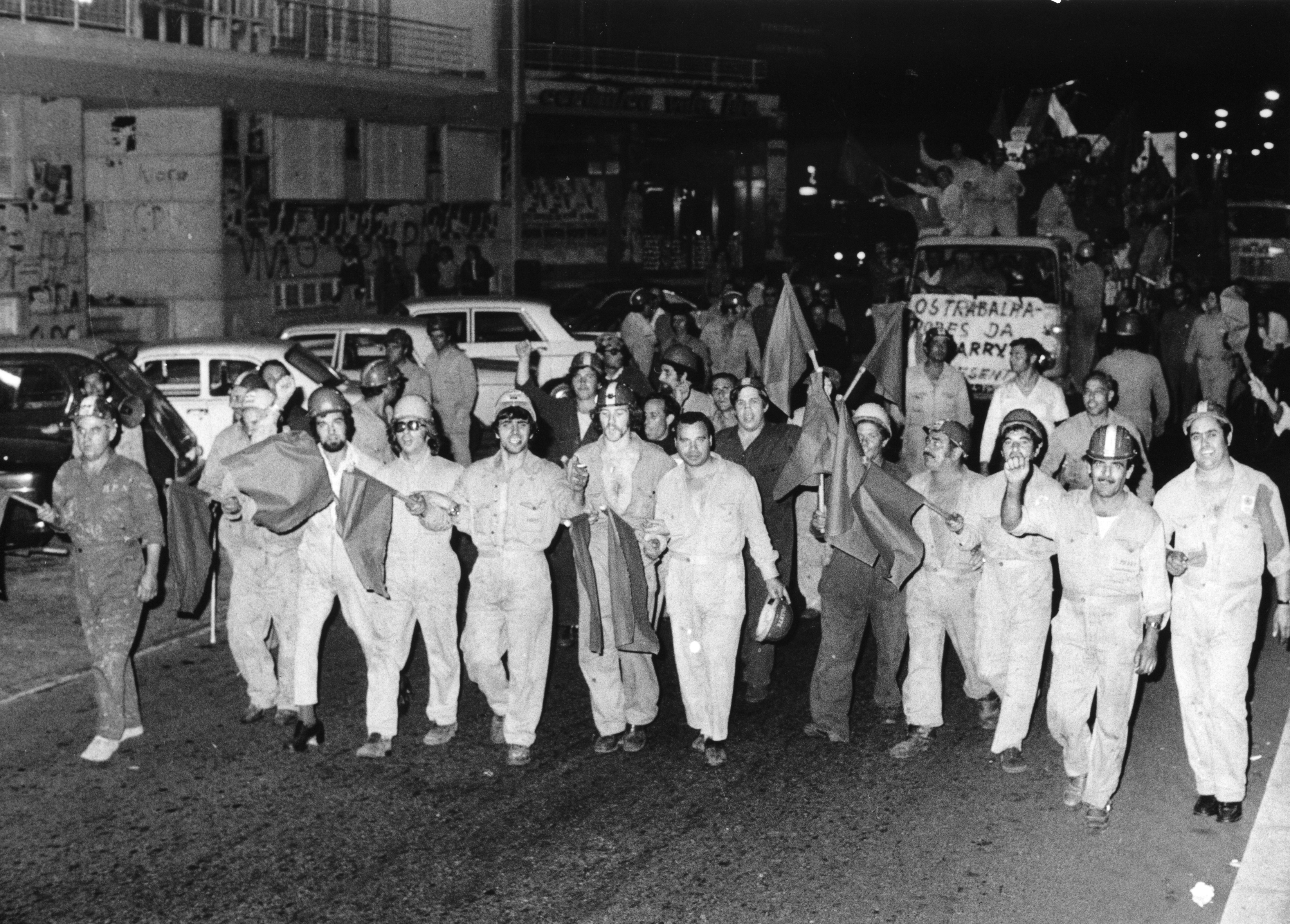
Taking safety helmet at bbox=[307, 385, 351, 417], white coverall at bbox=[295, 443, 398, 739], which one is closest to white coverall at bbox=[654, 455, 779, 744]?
white coverall at bbox=[295, 443, 398, 739]

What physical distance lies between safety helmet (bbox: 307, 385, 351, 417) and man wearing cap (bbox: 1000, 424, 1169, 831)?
341 centimetres

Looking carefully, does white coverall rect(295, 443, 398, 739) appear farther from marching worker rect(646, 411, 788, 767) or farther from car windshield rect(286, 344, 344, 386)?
car windshield rect(286, 344, 344, 386)

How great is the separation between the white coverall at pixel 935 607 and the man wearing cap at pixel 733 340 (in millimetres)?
9050

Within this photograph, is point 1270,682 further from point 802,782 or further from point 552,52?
point 552,52

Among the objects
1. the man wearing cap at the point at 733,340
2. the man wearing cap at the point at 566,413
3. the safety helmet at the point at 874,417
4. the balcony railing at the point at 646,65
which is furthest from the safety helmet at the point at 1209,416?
the balcony railing at the point at 646,65

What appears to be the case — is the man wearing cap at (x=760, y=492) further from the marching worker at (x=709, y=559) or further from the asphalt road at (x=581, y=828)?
the marching worker at (x=709, y=559)

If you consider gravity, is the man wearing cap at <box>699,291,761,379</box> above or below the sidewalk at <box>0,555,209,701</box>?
above

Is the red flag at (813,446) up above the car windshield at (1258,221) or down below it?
below

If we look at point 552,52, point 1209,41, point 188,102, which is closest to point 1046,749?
point 188,102

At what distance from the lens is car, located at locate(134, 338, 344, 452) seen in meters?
14.1

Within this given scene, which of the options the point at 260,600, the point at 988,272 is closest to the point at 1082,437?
the point at 260,600

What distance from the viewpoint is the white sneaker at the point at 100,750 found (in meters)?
8.05

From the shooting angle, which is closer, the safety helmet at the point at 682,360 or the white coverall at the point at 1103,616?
the white coverall at the point at 1103,616

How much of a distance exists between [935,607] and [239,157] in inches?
704
